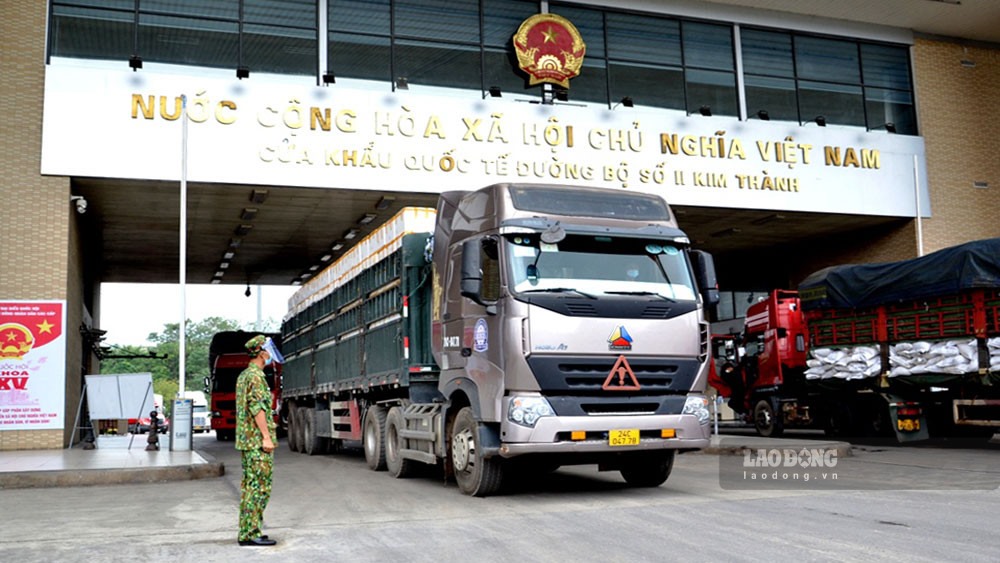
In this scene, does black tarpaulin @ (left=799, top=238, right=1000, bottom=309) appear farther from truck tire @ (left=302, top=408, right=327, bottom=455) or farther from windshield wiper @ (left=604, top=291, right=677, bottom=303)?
truck tire @ (left=302, top=408, right=327, bottom=455)

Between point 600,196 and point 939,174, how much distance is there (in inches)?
727

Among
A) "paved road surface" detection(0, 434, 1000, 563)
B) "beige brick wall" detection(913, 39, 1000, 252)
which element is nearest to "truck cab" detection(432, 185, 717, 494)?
"paved road surface" detection(0, 434, 1000, 563)

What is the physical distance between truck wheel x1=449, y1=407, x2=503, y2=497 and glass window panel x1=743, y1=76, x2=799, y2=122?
1693 cm

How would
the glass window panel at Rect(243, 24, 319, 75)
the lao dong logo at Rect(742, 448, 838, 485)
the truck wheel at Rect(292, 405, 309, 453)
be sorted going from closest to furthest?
the lao dong logo at Rect(742, 448, 838, 485) → the truck wheel at Rect(292, 405, 309, 453) → the glass window panel at Rect(243, 24, 319, 75)

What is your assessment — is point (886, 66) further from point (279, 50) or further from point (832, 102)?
point (279, 50)

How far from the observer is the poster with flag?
18641 millimetres

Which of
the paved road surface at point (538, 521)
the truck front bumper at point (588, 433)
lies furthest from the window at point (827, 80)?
the truck front bumper at point (588, 433)

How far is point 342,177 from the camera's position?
66.6ft

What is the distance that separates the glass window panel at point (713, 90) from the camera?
948 inches

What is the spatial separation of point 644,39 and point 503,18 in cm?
385

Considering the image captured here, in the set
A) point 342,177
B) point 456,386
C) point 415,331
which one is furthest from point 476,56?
point 456,386

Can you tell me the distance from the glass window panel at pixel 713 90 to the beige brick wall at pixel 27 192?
15.0m

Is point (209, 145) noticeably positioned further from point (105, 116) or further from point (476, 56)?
point (476, 56)

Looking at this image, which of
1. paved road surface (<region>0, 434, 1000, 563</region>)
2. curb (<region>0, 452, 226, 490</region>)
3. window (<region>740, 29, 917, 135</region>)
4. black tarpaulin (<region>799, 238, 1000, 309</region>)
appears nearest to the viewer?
paved road surface (<region>0, 434, 1000, 563</region>)
